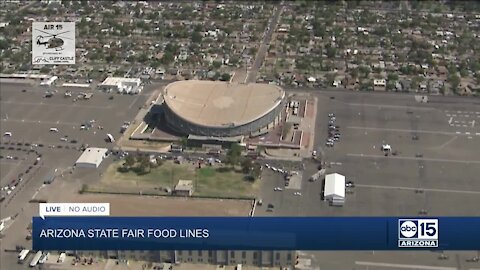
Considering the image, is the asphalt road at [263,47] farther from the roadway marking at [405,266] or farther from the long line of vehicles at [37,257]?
the long line of vehicles at [37,257]

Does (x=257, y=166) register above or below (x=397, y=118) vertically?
below

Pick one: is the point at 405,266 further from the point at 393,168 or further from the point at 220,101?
the point at 220,101

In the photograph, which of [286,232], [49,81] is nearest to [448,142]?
[286,232]

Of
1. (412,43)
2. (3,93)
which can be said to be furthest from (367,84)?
(3,93)

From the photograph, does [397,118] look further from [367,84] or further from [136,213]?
[136,213]

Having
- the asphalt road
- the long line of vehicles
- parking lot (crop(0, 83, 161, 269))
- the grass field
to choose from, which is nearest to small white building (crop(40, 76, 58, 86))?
parking lot (crop(0, 83, 161, 269))

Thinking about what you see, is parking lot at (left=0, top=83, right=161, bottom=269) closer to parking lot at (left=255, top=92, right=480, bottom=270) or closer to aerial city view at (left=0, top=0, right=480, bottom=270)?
aerial city view at (left=0, top=0, right=480, bottom=270)
